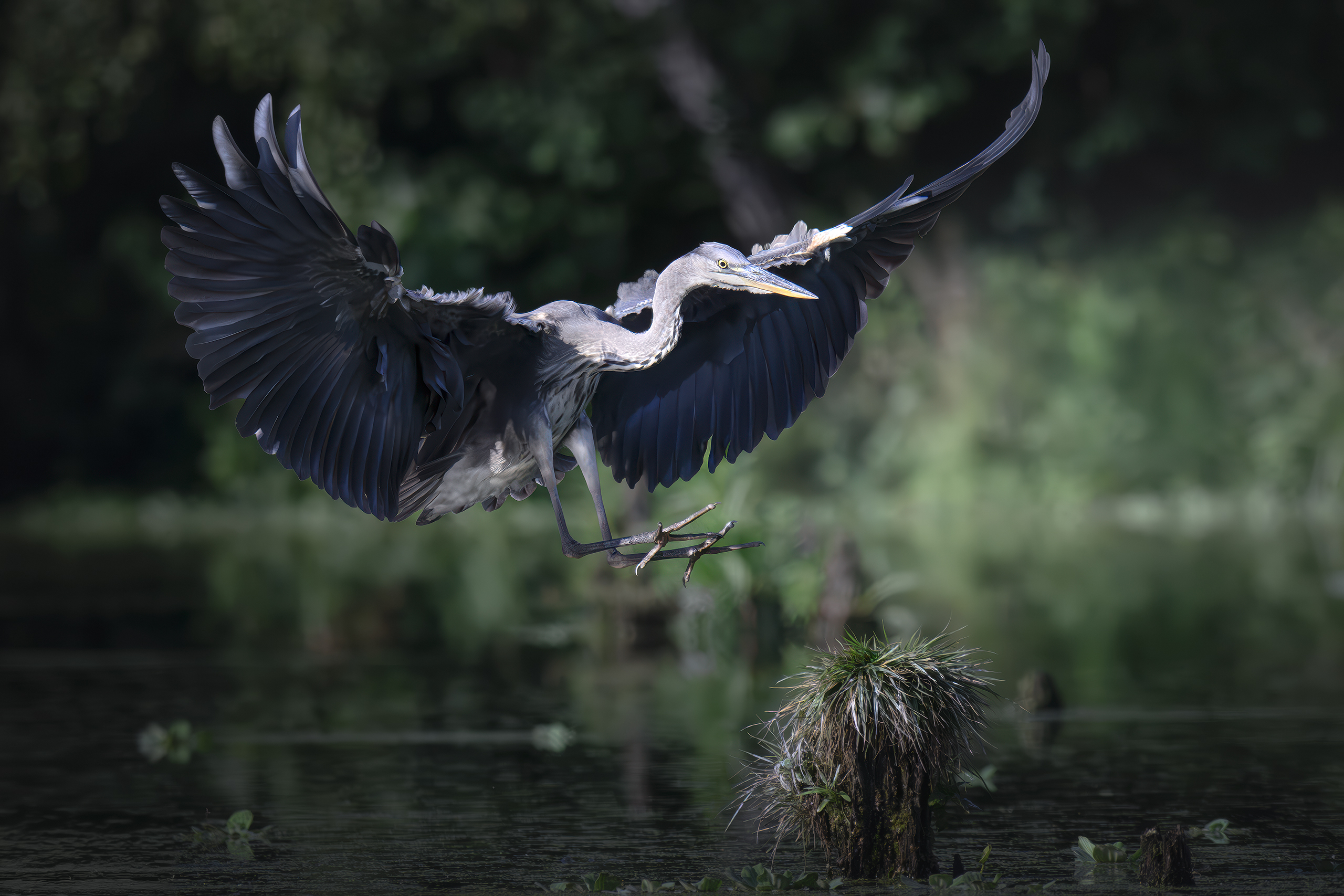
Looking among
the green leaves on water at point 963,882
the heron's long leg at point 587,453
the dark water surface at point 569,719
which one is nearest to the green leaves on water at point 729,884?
the dark water surface at point 569,719

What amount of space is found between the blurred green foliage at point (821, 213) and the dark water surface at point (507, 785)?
11.2 m

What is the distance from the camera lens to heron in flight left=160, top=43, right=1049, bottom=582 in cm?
534

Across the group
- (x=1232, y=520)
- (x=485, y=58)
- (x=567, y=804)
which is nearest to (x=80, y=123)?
(x=485, y=58)

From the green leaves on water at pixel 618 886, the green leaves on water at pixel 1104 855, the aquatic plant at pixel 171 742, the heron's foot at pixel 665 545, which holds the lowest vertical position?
the green leaves on water at pixel 618 886

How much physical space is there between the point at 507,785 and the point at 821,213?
2026 cm

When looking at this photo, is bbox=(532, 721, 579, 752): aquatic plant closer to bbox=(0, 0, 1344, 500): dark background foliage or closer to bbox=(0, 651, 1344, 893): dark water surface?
bbox=(0, 651, 1344, 893): dark water surface

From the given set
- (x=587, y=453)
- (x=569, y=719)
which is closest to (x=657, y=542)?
(x=587, y=453)

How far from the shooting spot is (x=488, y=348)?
617 centimetres

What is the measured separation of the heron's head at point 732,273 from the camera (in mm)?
5660

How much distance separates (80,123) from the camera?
916 inches

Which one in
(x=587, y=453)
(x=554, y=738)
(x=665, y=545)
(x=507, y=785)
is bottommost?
(x=507, y=785)

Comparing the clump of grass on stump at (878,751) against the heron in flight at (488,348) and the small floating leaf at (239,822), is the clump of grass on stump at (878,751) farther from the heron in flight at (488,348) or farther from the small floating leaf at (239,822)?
Result: the small floating leaf at (239,822)

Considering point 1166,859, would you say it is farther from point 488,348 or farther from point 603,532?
point 488,348

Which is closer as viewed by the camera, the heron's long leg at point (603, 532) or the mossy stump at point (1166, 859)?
the mossy stump at point (1166, 859)
